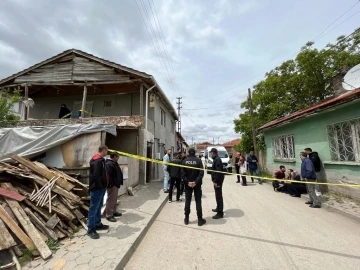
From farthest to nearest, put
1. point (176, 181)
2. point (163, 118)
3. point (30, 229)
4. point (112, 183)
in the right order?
point (163, 118) → point (176, 181) → point (112, 183) → point (30, 229)

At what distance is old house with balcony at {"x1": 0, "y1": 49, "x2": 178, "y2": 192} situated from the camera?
460 inches

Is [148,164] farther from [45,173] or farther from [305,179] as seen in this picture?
[305,179]

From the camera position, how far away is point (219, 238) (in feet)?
15.3

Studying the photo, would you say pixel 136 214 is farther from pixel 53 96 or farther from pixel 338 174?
pixel 53 96

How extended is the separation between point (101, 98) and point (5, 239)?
473 inches

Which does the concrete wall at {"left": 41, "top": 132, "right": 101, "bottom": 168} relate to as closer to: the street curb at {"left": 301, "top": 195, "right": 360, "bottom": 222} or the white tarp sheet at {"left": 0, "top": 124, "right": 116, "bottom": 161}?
the white tarp sheet at {"left": 0, "top": 124, "right": 116, "bottom": 161}

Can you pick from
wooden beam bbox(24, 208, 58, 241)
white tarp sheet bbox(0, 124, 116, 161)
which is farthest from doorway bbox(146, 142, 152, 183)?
wooden beam bbox(24, 208, 58, 241)

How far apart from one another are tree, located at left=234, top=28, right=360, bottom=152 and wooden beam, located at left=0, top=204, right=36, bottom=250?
16.9 metres

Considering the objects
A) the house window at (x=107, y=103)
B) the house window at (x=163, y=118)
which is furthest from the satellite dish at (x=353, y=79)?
the house window at (x=107, y=103)

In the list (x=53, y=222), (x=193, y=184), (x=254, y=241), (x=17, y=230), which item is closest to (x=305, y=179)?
(x=254, y=241)

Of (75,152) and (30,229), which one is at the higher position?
(75,152)

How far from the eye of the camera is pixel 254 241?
4.47 meters

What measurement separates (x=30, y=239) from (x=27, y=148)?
5178 mm

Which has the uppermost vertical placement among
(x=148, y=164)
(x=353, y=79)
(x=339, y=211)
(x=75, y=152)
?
(x=353, y=79)
